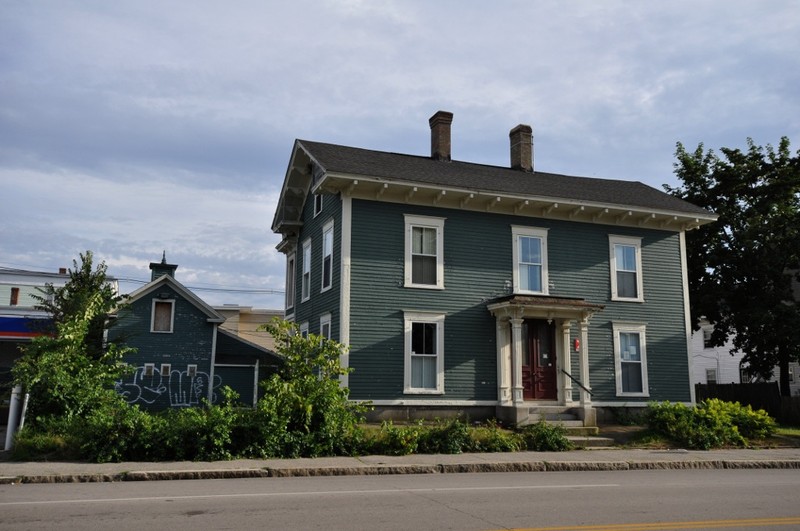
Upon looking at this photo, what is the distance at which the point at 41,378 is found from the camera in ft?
48.4

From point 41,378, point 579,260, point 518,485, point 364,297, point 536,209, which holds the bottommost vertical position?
point 518,485

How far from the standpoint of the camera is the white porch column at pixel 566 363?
67.5ft

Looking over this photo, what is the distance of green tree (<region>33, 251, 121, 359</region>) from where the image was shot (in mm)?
16500

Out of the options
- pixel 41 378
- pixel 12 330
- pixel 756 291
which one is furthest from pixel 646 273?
pixel 12 330

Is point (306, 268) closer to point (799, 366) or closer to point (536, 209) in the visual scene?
point (536, 209)

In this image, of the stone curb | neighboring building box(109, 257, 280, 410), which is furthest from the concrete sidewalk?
neighboring building box(109, 257, 280, 410)

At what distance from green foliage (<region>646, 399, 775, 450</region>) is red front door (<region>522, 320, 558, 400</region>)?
2882 mm

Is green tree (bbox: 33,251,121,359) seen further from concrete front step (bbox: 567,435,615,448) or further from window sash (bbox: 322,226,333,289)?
concrete front step (bbox: 567,435,615,448)

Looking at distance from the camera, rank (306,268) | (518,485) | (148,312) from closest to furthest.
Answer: (518,485) → (306,268) → (148,312)

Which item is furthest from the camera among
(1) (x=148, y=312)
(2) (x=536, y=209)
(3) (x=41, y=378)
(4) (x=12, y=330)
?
(4) (x=12, y=330)

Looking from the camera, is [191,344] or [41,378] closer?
[41,378]

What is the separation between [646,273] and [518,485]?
1357 cm

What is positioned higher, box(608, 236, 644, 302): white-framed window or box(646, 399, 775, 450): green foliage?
box(608, 236, 644, 302): white-framed window

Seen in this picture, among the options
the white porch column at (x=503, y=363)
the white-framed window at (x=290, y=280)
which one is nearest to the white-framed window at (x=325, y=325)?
the white-framed window at (x=290, y=280)
